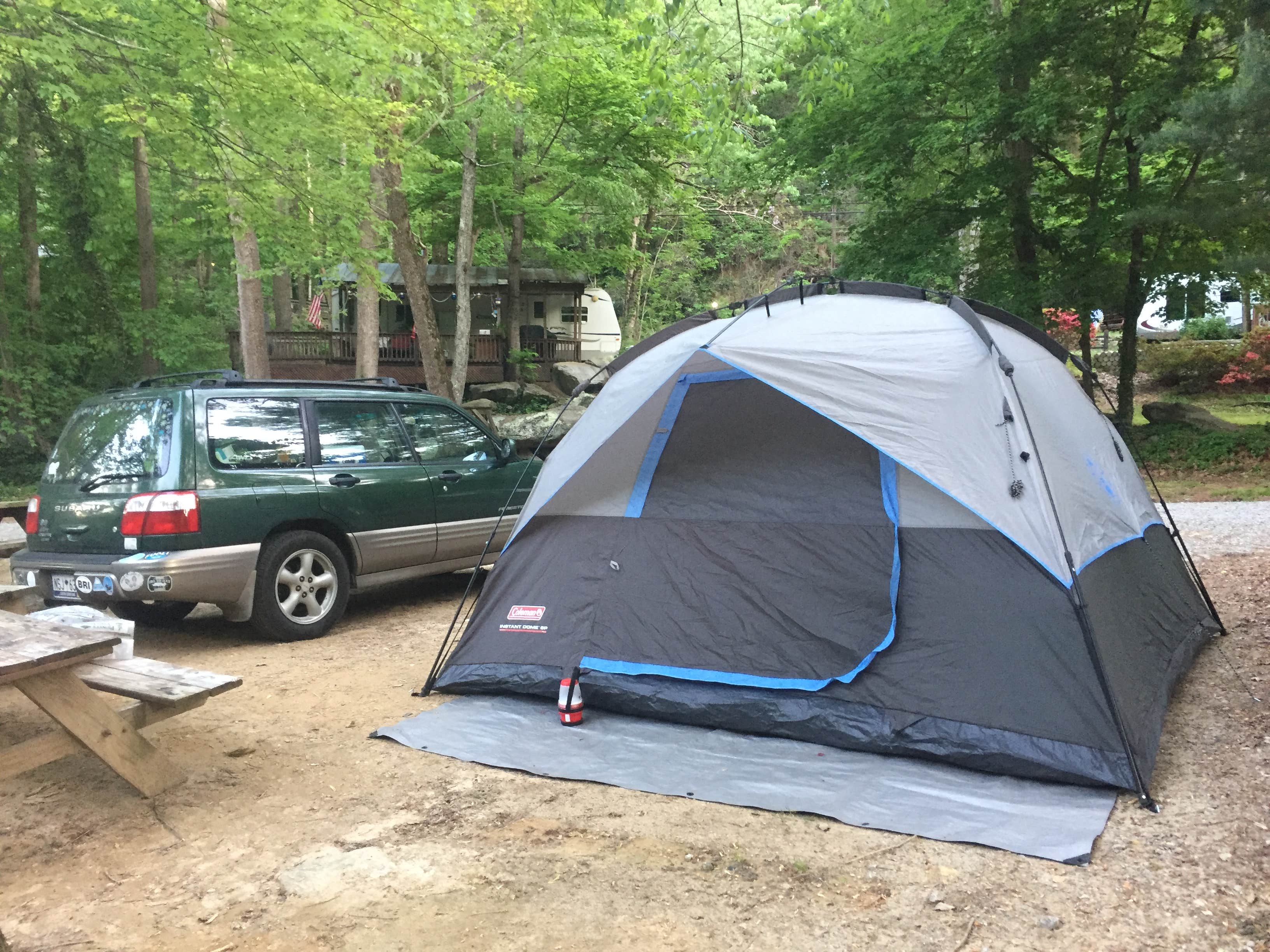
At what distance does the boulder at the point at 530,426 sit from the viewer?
1739 cm

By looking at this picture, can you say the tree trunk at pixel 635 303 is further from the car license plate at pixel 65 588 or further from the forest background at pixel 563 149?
the car license plate at pixel 65 588

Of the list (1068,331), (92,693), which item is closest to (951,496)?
(92,693)

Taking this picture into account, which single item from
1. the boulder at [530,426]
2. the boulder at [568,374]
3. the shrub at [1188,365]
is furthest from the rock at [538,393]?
the shrub at [1188,365]

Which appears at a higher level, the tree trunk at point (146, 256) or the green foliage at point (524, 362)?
the tree trunk at point (146, 256)

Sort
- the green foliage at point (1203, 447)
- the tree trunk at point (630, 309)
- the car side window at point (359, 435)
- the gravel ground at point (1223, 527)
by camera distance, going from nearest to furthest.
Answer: the car side window at point (359, 435), the gravel ground at point (1223, 527), the green foliage at point (1203, 447), the tree trunk at point (630, 309)

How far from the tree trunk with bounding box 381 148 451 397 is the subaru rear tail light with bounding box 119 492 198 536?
6886 mm

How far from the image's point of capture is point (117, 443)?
5.61 m

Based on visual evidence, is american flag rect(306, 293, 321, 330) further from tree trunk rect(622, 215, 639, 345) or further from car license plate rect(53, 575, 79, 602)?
car license plate rect(53, 575, 79, 602)

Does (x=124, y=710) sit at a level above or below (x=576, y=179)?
below

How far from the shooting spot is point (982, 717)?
368 centimetres

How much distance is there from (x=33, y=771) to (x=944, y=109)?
43.1 feet

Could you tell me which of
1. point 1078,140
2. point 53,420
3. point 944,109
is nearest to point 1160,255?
point 1078,140

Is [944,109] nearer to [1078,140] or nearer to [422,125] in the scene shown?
[1078,140]

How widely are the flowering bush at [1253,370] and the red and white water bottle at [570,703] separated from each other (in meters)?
19.8
